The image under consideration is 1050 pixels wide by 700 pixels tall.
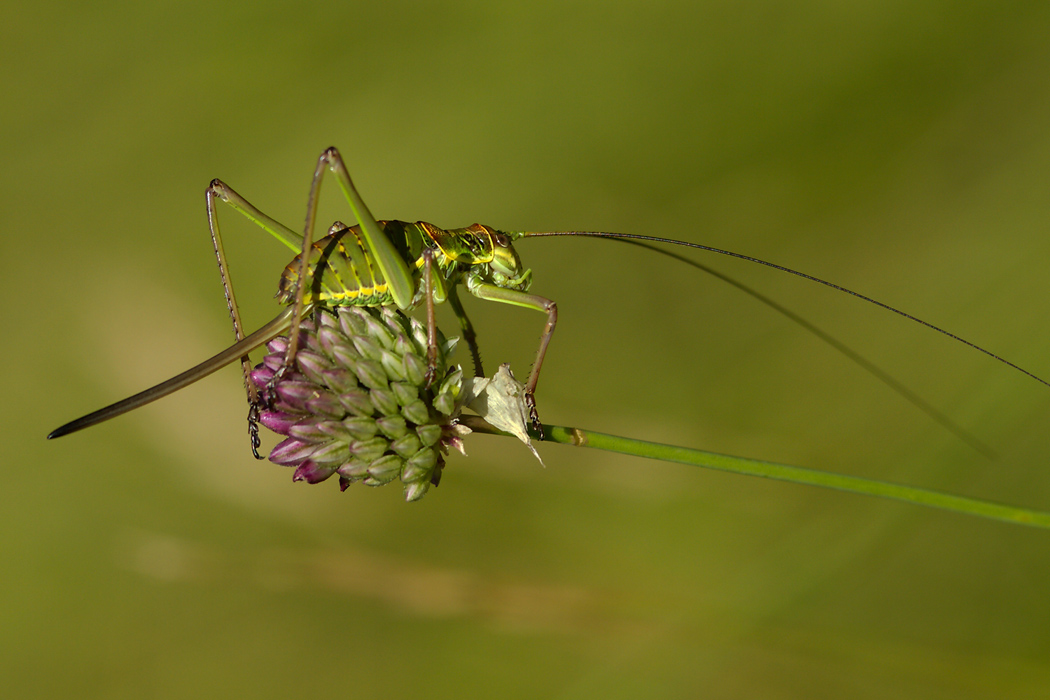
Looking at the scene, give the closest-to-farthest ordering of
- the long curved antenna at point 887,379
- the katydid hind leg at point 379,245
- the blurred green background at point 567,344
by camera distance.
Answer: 1. the katydid hind leg at point 379,245
2. the long curved antenna at point 887,379
3. the blurred green background at point 567,344

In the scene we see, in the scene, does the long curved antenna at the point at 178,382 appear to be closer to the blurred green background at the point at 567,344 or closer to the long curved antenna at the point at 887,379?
the long curved antenna at the point at 887,379

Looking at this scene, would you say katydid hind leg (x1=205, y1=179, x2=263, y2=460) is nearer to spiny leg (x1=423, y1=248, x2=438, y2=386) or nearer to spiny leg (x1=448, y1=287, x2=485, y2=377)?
spiny leg (x1=423, y1=248, x2=438, y2=386)

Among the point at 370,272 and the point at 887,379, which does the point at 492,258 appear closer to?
the point at 370,272

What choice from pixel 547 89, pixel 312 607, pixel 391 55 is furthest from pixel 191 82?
pixel 312 607

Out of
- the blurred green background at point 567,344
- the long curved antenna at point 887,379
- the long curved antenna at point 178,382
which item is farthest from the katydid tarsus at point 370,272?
the blurred green background at point 567,344

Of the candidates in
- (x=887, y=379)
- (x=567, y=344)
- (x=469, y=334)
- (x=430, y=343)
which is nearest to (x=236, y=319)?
(x=430, y=343)

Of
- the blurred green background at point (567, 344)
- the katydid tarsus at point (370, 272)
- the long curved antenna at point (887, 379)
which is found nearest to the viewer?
the katydid tarsus at point (370, 272)
